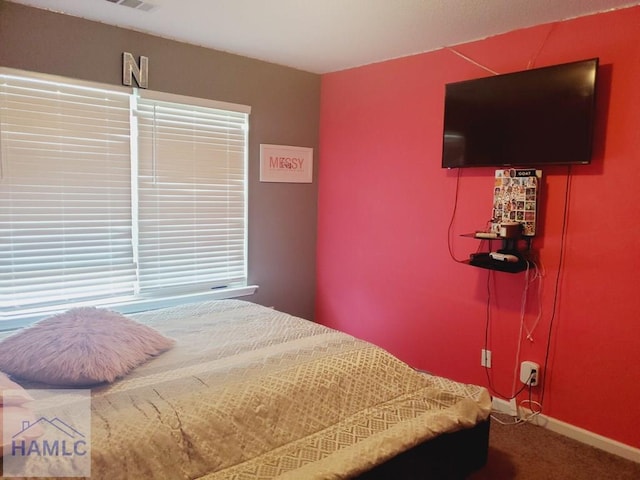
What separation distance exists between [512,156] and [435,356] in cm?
147

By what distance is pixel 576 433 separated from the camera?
2.61 meters

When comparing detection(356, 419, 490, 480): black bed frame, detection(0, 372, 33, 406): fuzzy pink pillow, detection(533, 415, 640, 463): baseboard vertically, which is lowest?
detection(533, 415, 640, 463): baseboard

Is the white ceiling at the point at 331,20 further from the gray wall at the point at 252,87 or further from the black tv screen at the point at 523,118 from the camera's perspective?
the black tv screen at the point at 523,118

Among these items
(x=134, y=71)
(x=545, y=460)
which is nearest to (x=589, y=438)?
(x=545, y=460)

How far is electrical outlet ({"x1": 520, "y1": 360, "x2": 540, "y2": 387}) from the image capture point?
8.98ft

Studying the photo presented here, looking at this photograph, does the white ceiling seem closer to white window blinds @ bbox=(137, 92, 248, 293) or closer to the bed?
white window blinds @ bbox=(137, 92, 248, 293)

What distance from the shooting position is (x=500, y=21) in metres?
2.61

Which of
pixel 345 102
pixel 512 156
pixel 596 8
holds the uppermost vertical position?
pixel 596 8

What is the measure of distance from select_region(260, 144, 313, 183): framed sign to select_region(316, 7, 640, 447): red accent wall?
0.17m

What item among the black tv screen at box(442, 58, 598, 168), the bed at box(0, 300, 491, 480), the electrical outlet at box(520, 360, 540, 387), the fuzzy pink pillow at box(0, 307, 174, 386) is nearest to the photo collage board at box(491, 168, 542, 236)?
the black tv screen at box(442, 58, 598, 168)

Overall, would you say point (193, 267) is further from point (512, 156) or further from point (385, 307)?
point (512, 156)

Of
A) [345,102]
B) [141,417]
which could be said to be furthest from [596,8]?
[141,417]

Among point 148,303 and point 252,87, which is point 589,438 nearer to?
point 148,303

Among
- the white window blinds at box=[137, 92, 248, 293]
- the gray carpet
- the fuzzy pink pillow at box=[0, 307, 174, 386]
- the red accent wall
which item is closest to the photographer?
the fuzzy pink pillow at box=[0, 307, 174, 386]
